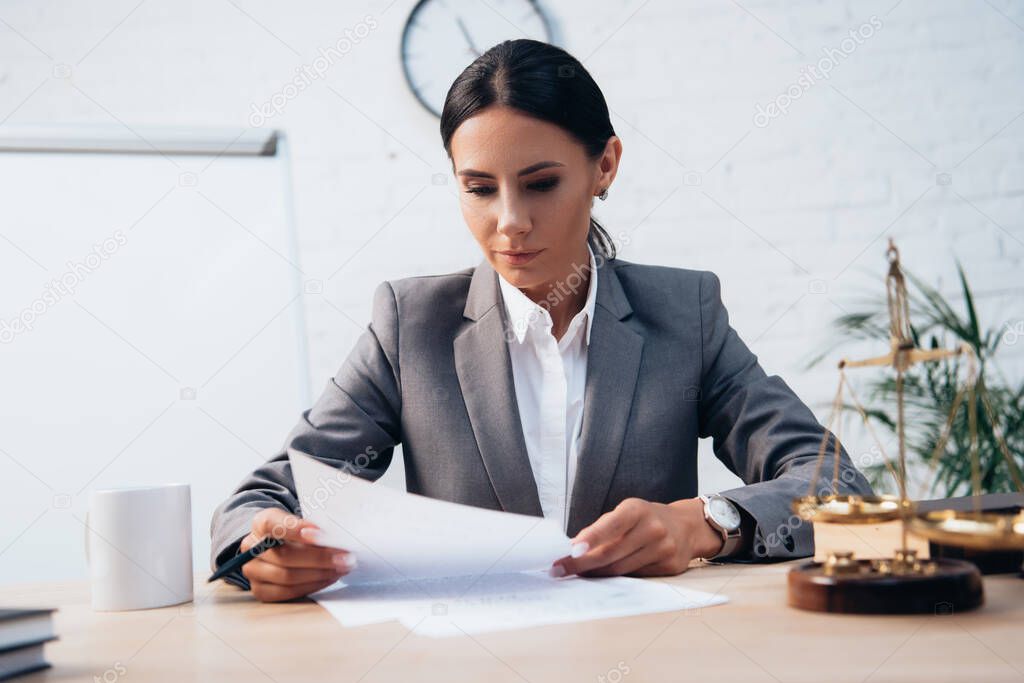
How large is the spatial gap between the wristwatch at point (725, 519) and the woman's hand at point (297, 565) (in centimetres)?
47

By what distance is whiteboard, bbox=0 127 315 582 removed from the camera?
2340 mm

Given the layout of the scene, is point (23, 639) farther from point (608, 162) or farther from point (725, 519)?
point (608, 162)

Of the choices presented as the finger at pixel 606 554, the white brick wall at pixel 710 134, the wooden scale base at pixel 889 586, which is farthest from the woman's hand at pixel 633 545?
the white brick wall at pixel 710 134

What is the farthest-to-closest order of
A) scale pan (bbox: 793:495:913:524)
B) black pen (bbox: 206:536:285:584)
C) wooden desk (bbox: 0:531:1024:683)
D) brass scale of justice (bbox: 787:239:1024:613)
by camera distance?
black pen (bbox: 206:536:285:584)
scale pan (bbox: 793:495:913:524)
brass scale of justice (bbox: 787:239:1024:613)
wooden desk (bbox: 0:531:1024:683)

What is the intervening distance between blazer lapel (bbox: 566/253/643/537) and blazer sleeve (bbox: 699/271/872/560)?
0.15m

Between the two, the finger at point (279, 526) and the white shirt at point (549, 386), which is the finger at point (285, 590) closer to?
the finger at point (279, 526)

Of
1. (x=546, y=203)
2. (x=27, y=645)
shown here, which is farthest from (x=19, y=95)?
(x=27, y=645)

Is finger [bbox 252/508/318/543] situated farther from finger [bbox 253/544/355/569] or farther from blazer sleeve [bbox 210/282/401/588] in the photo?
blazer sleeve [bbox 210/282/401/588]

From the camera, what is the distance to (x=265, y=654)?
2.52 ft

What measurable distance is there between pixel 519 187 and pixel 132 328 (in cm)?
142

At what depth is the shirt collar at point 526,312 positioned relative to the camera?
165 cm

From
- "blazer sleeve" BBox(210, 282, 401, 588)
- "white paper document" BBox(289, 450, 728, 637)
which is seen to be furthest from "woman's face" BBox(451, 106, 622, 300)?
"white paper document" BBox(289, 450, 728, 637)

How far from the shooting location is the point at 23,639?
73 cm

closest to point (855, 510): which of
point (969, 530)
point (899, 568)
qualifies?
point (899, 568)
